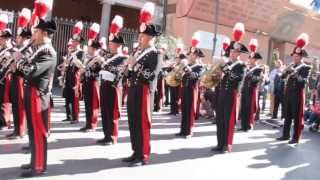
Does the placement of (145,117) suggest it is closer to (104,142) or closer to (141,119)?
(141,119)

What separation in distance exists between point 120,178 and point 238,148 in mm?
3456

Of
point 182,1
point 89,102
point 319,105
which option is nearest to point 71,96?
point 89,102

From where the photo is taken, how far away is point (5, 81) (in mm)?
9039

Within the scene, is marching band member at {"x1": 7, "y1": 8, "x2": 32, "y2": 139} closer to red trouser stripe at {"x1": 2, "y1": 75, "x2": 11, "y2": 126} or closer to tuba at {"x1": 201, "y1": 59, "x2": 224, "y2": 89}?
red trouser stripe at {"x1": 2, "y1": 75, "x2": 11, "y2": 126}

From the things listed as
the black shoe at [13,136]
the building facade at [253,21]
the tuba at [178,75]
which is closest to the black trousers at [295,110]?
the tuba at [178,75]

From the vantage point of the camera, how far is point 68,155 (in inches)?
294

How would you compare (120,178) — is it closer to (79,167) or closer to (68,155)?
(79,167)

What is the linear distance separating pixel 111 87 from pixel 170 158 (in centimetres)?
159

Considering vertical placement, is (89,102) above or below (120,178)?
above

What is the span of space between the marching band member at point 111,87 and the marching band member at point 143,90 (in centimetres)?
116

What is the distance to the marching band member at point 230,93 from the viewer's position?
8.53 m

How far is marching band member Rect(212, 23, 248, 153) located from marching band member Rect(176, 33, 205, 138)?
1311 millimetres

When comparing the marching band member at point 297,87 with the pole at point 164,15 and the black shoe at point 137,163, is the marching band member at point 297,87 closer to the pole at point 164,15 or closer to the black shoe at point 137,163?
the black shoe at point 137,163

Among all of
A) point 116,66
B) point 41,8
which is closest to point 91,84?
point 116,66
